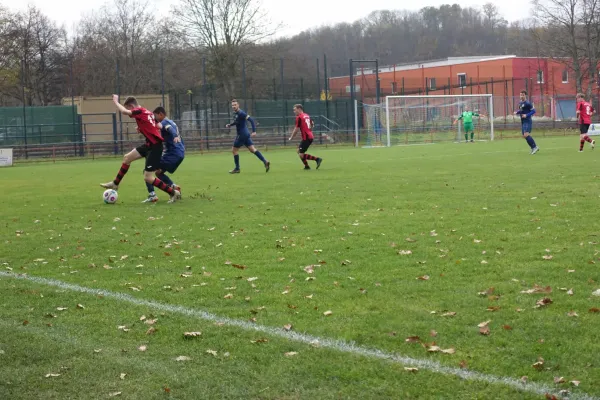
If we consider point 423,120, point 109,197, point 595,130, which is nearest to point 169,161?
point 109,197

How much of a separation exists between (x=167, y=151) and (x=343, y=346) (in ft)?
33.2

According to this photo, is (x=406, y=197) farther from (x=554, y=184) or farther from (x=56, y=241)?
(x=56, y=241)

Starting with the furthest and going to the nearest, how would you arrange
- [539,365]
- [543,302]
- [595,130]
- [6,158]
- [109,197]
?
[595,130], [6,158], [109,197], [543,302], [539,365]

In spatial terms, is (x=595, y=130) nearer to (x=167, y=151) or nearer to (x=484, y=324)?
(x=167, y=151)

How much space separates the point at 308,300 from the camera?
6.23m

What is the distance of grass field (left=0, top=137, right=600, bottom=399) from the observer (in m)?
4.41

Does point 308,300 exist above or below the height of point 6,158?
below

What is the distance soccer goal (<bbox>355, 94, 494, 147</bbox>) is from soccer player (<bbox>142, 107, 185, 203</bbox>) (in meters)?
28.0

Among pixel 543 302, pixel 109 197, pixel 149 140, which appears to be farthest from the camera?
pixel 109 197

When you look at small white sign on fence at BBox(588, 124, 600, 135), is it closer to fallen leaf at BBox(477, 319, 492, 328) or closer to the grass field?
the grass field

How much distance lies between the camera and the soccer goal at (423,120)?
141ft

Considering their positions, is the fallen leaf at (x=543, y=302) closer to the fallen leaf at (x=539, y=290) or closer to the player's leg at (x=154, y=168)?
the fallen leaf at (x=539, y=290)

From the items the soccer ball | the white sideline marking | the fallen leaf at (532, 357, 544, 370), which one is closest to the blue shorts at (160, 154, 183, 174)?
the soccer ball

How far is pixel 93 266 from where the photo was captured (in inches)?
319
